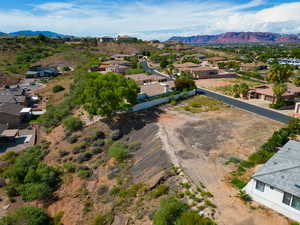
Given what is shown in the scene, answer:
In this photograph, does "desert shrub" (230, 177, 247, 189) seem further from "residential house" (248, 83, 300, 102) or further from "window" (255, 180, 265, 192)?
"residential house" (248, 83, 300, 102)

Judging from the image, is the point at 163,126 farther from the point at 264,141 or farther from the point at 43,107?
the point at 43,107

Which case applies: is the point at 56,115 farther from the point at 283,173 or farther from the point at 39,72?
the point at 39,72

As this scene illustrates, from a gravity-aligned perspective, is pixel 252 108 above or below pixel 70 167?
above

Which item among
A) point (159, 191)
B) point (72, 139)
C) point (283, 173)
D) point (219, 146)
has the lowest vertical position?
point (72, 139)

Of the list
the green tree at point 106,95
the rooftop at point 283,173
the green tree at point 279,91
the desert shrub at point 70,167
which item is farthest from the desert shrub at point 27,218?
the green tree at point 279,91

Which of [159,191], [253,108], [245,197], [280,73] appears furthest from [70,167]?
[280,73]

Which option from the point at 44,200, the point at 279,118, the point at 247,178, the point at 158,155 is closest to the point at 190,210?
the point at 247,178
